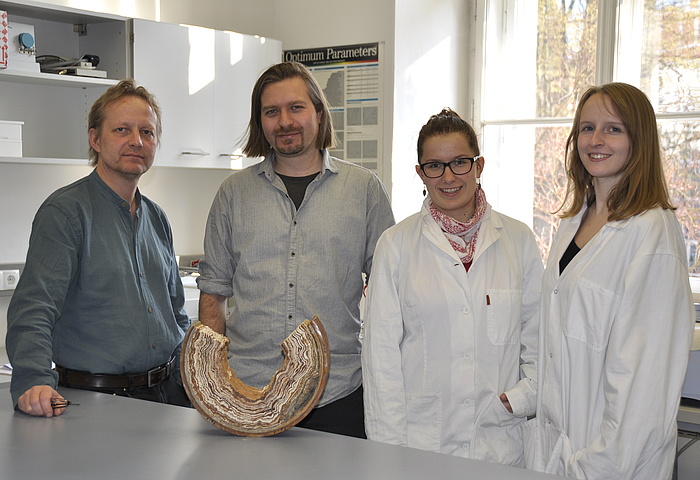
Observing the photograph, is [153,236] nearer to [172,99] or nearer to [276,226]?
[276,226]

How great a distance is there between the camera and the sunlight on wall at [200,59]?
3732mm

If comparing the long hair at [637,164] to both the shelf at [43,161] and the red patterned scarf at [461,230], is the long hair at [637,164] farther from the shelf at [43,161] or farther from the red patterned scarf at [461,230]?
the shelf at [43,161]

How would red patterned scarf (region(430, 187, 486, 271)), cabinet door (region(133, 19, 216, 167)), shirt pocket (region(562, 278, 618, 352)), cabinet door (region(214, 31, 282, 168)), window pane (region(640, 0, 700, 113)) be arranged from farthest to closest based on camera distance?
cabinet door (region(214, 31, 282, 168)), window pane (region(640, 0, 700, 113)), cabinet door (region(133, 19, 216, 167)), red patterned scarf (region(430, 187, 486, 271)), shirt pocket (region(562, 278, 618, 352))

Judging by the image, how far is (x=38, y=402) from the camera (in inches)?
64.6

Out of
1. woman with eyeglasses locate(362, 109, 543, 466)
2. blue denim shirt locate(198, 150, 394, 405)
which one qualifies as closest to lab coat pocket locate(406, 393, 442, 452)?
woman with eyeglasses locate(362, 109, 543, 466)

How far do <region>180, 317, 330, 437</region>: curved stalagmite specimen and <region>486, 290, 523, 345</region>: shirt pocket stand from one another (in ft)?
1.87

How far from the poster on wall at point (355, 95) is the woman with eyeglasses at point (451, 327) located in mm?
2068

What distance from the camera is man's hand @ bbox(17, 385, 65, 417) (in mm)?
1639

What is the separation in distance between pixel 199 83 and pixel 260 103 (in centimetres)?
164

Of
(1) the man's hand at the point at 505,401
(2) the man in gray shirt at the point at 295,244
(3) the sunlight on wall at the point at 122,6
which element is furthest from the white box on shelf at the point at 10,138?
(1) the man's hand at the point at 505,401

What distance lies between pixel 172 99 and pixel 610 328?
8.18ft

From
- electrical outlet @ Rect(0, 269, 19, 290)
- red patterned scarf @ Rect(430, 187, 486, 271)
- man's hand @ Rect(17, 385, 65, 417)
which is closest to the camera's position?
man's hand @ Rect(17, 385, 65, 417)

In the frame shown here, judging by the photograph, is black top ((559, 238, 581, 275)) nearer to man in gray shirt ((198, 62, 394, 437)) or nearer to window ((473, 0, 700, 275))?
man in gray shirt ((198, 62, 394, 437))

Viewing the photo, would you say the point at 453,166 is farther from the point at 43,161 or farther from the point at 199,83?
the point at 199,83
